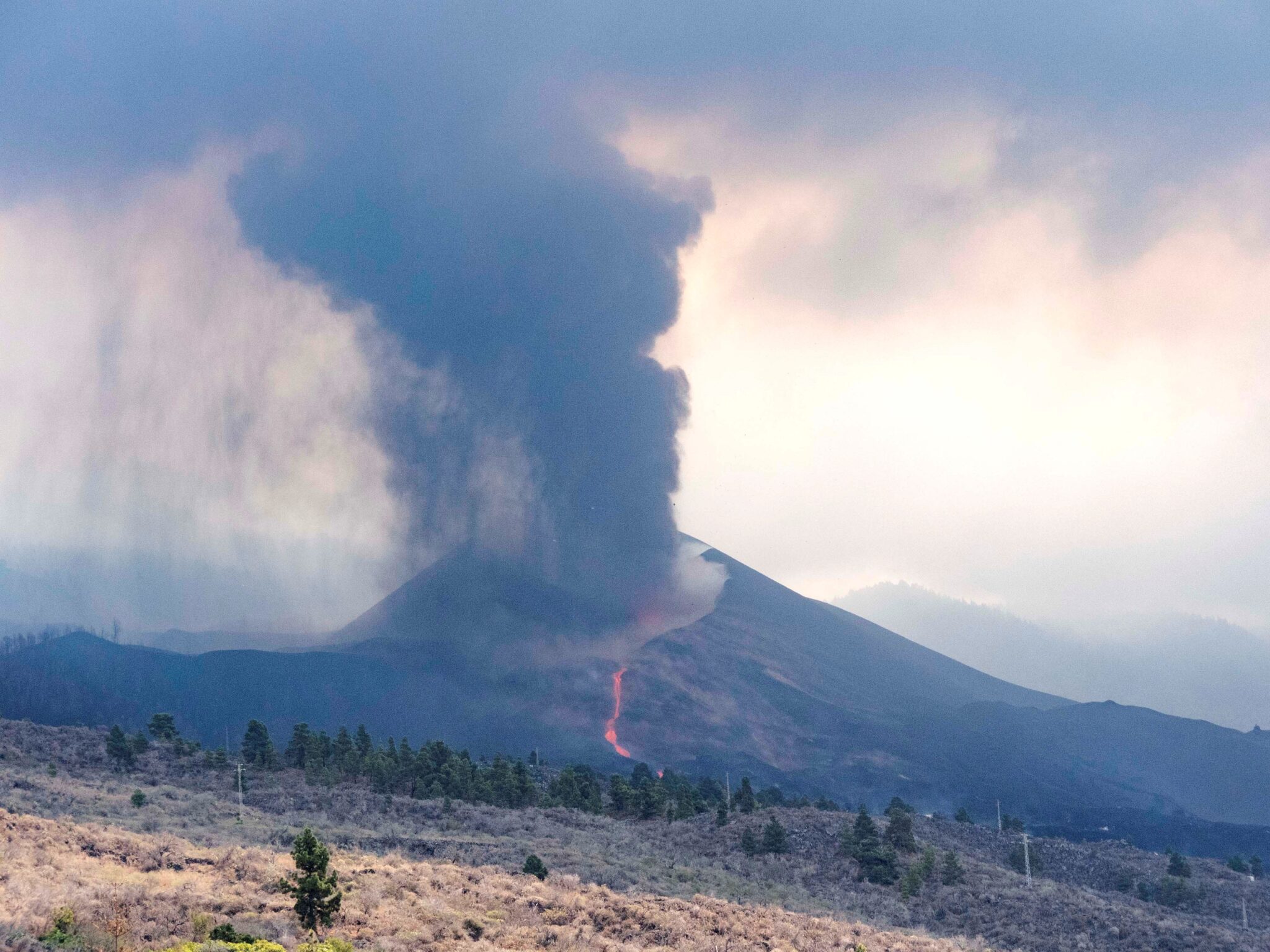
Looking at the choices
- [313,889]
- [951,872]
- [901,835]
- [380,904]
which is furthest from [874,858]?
[313,889]

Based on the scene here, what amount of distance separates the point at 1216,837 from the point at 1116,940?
151 meters

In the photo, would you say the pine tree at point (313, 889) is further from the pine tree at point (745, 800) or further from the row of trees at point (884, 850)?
the pine tree at point (745, 800)

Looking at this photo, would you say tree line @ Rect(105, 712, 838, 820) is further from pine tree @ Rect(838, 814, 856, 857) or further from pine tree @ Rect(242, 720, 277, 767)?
pine tree @ Rect(838, 814, 856, 857)

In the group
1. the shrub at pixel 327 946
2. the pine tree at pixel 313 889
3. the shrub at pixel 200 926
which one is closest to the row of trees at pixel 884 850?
the pine tree at pixel 313 889

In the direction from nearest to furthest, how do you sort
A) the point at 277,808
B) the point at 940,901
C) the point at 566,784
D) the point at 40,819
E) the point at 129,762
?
the point at 40,819, the point at 940,901, the point at 277,808, the point at 129,762, the point at 566,784

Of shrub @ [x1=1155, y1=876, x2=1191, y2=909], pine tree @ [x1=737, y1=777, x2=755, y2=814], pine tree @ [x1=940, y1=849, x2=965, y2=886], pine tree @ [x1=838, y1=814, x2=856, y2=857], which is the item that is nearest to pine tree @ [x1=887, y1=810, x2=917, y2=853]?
pine tree @ [x1=838, y1=814, x2=856, y2=857]

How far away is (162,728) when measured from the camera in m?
102

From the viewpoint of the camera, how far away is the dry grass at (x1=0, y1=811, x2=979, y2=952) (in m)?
31.0

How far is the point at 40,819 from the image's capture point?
44406 millimetres

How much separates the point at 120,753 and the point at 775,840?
175 ft

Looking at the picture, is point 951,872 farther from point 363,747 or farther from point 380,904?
point 363,747

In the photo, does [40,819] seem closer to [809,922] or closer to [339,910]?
[339,910]

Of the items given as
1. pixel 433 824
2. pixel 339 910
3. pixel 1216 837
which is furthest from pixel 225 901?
pixel 1216 837

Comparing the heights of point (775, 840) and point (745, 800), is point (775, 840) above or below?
below
